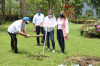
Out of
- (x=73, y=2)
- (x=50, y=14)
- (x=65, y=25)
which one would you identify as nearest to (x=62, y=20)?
(x=65, y=25)

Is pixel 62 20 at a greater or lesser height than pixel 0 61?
greater

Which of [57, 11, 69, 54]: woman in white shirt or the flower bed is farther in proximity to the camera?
the flower bed

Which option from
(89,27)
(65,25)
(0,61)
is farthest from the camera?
(89,27)

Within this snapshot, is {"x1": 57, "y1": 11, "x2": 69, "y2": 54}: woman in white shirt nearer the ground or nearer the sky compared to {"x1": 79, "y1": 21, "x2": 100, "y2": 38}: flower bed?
nearer the sky

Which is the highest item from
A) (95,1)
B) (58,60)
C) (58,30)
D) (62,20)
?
(95,1)

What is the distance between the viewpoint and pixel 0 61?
5781mm

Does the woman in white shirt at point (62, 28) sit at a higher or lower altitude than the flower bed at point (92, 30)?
higher

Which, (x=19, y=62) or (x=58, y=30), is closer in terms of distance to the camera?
(x=19, y=62)

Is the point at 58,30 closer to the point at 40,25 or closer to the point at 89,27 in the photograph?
the point at 40,25

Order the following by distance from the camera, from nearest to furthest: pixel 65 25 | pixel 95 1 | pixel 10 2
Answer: pixel 65 25, pixel 95 1, pixel 10 2

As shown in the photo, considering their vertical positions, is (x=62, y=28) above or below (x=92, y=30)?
above

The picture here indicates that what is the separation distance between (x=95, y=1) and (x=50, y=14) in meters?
20.1

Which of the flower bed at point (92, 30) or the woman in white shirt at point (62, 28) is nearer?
the woman in white shirt at point (62, 28)

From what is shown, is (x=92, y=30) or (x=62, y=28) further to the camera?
(x=92, y=30)
